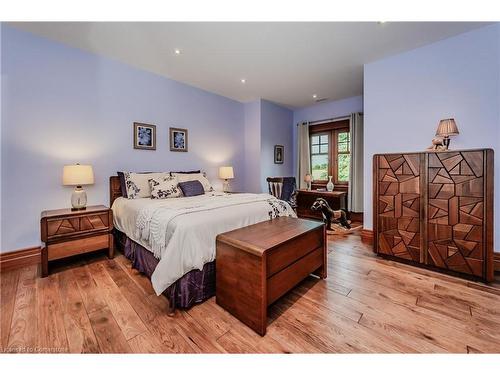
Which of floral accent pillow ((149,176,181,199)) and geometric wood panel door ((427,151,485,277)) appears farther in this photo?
floral accent pillow ((149,176,181,199))

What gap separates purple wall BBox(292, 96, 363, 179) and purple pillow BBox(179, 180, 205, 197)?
3.05 metres

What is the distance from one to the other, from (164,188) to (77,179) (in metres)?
0.93

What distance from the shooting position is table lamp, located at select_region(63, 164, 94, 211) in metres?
2.52

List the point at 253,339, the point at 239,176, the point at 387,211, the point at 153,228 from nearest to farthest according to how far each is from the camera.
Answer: the point at 253,339
the point at 153,228
the point at 387,211
the point at 239,176

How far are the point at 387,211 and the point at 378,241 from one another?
0.38 meters

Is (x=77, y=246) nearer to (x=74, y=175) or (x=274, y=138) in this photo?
(x=74, y=175)

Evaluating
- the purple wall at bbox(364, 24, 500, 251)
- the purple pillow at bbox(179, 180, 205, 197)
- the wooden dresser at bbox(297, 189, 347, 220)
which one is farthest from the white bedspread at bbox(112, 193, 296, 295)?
the wooden dresser at bbox(297, 189, 347, 220)

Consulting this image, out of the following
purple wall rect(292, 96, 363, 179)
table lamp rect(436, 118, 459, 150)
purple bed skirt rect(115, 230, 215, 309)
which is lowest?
purple bed skirt rect(115, 230, 215, 309)

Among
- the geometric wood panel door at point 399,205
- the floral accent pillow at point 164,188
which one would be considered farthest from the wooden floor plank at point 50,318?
the geometric wood panel door at point 399,205

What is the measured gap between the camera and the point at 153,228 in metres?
1.97

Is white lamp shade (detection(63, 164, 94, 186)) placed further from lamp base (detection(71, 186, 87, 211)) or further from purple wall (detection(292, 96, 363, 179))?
purple wall (detection(292, 96, 363, 179))

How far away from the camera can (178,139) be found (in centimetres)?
388
